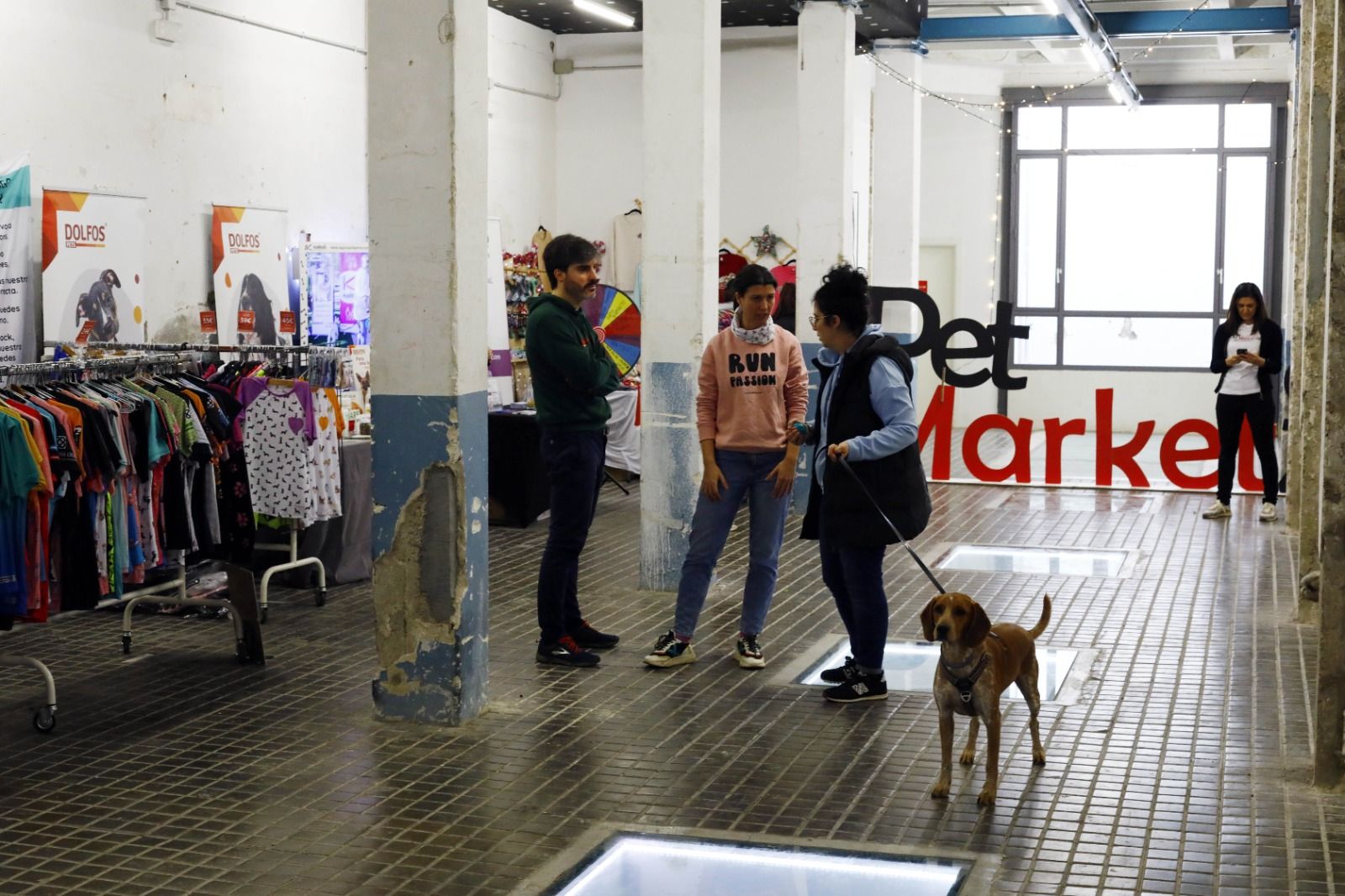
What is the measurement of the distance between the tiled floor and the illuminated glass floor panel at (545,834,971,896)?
0.44ft

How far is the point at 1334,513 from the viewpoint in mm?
5215

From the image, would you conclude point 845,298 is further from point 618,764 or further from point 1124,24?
point 1124,24

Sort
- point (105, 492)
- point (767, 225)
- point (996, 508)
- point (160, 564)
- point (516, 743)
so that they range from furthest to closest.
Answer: point (767, 225)
point (996, 508)
point (160, 564)
point (105, 492)
point (516, 743)

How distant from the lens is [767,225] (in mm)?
15594

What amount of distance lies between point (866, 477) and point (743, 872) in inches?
77.6

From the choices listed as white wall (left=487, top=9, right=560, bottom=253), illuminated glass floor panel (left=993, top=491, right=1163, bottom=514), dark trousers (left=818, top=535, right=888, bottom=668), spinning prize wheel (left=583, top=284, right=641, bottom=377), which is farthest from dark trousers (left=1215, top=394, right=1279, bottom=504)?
white wall (left=487, top=9, right=560, bottom=253)

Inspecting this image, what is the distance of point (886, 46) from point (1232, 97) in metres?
6.91

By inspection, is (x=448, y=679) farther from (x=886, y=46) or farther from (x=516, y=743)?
(x=886, y=46)

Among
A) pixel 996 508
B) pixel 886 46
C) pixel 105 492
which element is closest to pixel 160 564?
pixel 105 492

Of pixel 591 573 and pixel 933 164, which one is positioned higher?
pixel 933 164

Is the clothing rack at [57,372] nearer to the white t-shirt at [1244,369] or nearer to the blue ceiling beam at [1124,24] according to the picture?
the white t-shirt at [1244,369]

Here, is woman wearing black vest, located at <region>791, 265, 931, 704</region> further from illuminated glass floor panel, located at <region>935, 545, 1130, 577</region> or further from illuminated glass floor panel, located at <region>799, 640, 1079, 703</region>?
illuminated glass floor panel, located at <region>935, 545, 1130, 577</region>

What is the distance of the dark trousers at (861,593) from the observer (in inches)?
239

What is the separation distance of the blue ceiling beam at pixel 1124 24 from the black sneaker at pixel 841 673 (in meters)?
9.09
